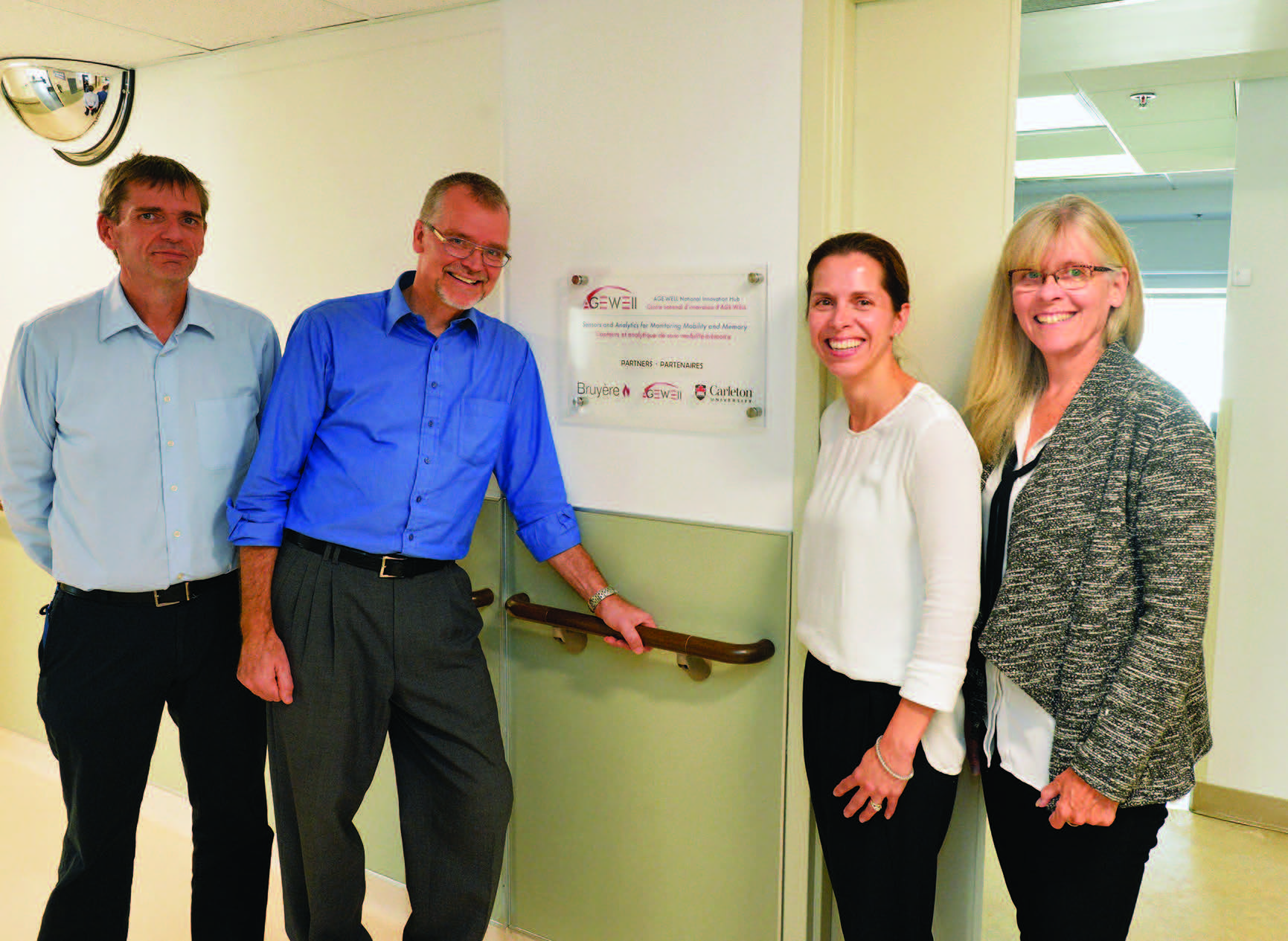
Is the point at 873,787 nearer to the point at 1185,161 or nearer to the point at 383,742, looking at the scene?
the point at 383,742

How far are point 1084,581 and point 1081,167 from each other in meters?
5.50

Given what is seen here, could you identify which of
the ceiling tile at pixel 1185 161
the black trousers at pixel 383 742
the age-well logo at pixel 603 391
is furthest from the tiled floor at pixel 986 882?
the ceiling tile at pixel 1185 161

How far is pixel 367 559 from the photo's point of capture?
211 centimetres

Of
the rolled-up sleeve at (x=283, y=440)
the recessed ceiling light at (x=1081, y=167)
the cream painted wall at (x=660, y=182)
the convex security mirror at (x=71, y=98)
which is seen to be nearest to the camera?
the cream painted wall at (x=660, y=182)

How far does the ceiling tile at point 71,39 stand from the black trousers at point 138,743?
1604 millimetres

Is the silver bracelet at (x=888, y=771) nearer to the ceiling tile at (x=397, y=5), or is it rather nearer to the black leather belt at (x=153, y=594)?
the black leather belt at (x=153, y=594)

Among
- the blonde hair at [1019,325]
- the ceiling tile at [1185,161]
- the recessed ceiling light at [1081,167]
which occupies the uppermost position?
the recessed ceiling light at [1081,167]

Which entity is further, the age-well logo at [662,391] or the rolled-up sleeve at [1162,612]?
the age-well logo at [662,391]

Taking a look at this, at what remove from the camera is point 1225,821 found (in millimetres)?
3395

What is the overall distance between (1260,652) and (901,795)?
2.38 m

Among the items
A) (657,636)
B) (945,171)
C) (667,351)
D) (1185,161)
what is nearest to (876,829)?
(657,636)

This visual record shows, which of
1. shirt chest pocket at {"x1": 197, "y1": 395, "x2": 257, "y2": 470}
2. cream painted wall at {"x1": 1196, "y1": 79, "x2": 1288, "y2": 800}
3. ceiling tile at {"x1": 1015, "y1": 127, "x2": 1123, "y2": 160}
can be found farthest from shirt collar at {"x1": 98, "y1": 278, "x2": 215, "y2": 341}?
ceiling tile at {"x1": 1015, "y1": 127, "x2": 1123, "y2": 160}

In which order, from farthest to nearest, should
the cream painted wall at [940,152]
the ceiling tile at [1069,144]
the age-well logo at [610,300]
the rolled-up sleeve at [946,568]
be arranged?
1. the ceiling tile at [1069,144]
2. the age-well logo at [610,300]
3. the cream painted wall at [940,152]
4. the rolled-up sleeve at [946,568]

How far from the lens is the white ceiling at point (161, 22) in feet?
8.16
